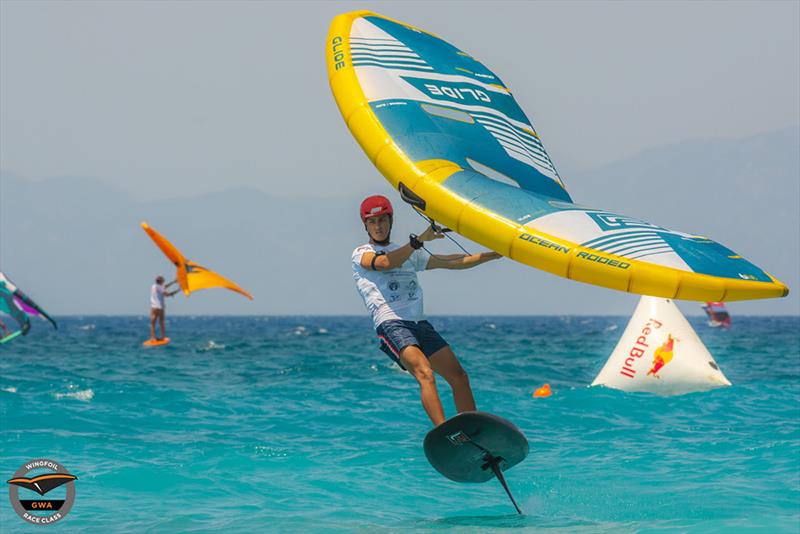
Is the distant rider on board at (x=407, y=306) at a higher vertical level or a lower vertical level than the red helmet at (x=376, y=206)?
lower

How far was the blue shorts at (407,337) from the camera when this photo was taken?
6742 mm

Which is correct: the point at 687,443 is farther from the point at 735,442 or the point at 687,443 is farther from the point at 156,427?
the point at 156,427

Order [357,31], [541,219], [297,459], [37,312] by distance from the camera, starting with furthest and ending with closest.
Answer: [37,312] < [297,459] < [357,31] < [541,219]

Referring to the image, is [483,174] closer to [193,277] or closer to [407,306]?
[407,306]

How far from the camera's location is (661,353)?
54.5 ft

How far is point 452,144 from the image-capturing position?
250 inches

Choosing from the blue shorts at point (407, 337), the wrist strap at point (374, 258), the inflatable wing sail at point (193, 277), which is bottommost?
the inflatable wing sail at point (193, 277)

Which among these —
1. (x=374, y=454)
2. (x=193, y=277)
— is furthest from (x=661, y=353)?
(x=193, y=277)

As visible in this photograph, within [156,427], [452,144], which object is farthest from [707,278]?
[156,427]

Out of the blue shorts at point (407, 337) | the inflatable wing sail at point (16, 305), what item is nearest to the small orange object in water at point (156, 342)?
the inflatable wing sail at point (16, 305)

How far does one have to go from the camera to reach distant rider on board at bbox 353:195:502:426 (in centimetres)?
659

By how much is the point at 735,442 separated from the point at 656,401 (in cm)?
361
